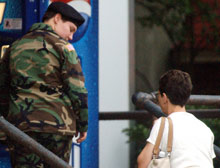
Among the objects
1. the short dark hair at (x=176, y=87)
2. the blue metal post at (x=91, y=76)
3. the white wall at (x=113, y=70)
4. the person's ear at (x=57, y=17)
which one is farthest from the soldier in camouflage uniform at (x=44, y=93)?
the white wall at (x=113, y=70)

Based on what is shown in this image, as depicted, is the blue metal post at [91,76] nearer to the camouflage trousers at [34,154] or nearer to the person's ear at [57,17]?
the person's ear at [57,17]

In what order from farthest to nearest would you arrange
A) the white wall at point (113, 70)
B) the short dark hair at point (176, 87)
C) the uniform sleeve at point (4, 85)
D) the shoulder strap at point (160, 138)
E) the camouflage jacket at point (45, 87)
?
the white wall at point (113, 70)
the uniform sleeve at point (4, 85)
the camouflage jacket at point (45, 87)
the short dark hair at point (176, 87)
the shoulder strap at point (160, 138)

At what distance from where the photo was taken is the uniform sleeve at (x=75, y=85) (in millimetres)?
3430

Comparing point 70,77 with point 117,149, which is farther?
point 117,149

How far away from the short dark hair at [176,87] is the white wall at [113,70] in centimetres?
350

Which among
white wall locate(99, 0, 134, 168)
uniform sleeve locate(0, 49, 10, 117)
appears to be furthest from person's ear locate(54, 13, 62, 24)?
white wall locate(99, 0, 134, 168)

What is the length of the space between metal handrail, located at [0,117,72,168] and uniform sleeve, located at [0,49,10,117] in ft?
1.31

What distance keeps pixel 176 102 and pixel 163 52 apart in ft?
31.5

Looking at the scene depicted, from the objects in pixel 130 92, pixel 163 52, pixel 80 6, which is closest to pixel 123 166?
pixel 130 92

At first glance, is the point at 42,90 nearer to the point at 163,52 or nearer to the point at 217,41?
the point at 217,41

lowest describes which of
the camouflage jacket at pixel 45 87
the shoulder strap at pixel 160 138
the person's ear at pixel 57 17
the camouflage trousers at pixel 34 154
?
the camouflage trousers at pixel 34 154

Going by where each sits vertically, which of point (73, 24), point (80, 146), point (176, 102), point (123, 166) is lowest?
point (123, 166)

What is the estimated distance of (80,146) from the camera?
5047mm

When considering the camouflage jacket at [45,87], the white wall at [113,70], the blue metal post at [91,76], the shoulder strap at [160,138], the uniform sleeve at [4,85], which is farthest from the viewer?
the white wall at [113,70]
